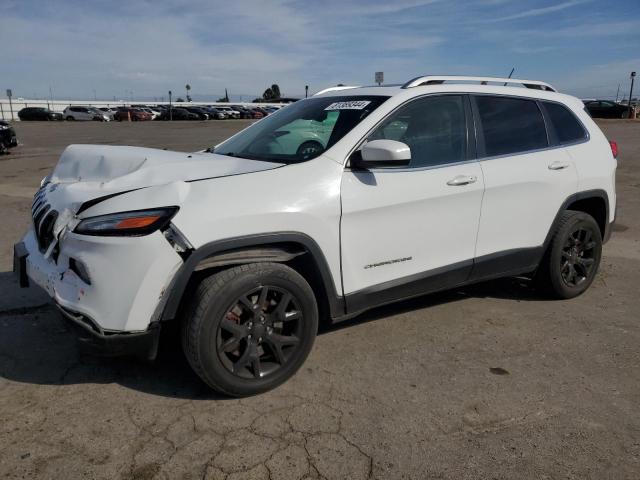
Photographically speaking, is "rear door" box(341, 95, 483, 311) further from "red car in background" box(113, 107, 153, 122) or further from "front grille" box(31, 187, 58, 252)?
"red car in background" box(113, 107, 153, 122)

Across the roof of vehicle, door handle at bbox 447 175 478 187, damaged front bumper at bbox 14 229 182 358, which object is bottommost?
damaged front bumper at bbox 14 229 182 358

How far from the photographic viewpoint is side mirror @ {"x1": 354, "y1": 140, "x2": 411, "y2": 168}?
314cm

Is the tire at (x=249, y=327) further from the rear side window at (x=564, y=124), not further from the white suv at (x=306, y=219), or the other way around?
the rear side window at (x=564, y=124)

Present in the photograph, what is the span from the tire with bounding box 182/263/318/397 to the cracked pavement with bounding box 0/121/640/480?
159mm

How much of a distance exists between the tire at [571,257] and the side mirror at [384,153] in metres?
1.88

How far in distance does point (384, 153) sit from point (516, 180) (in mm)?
1353

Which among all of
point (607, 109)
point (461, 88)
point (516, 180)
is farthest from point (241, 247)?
point (607, 109)

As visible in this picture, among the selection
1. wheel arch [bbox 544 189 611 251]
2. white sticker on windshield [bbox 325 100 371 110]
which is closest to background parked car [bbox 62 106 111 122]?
white sticker on windshield [bbox 325 100 371 110]

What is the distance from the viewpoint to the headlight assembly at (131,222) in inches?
106

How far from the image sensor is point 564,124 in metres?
4.48

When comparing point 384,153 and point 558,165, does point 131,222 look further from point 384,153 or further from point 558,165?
point 558,165

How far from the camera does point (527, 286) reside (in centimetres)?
502

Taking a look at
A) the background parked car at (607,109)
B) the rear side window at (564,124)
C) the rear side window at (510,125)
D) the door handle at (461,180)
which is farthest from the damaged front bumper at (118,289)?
the background parked car at (607,109)

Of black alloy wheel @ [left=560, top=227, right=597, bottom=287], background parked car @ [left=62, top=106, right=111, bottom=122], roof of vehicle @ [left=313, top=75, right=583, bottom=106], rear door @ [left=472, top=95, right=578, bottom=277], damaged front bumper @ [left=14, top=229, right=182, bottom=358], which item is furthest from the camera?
background parked car @ [left=62, top=106, right=111, bottom=122]
